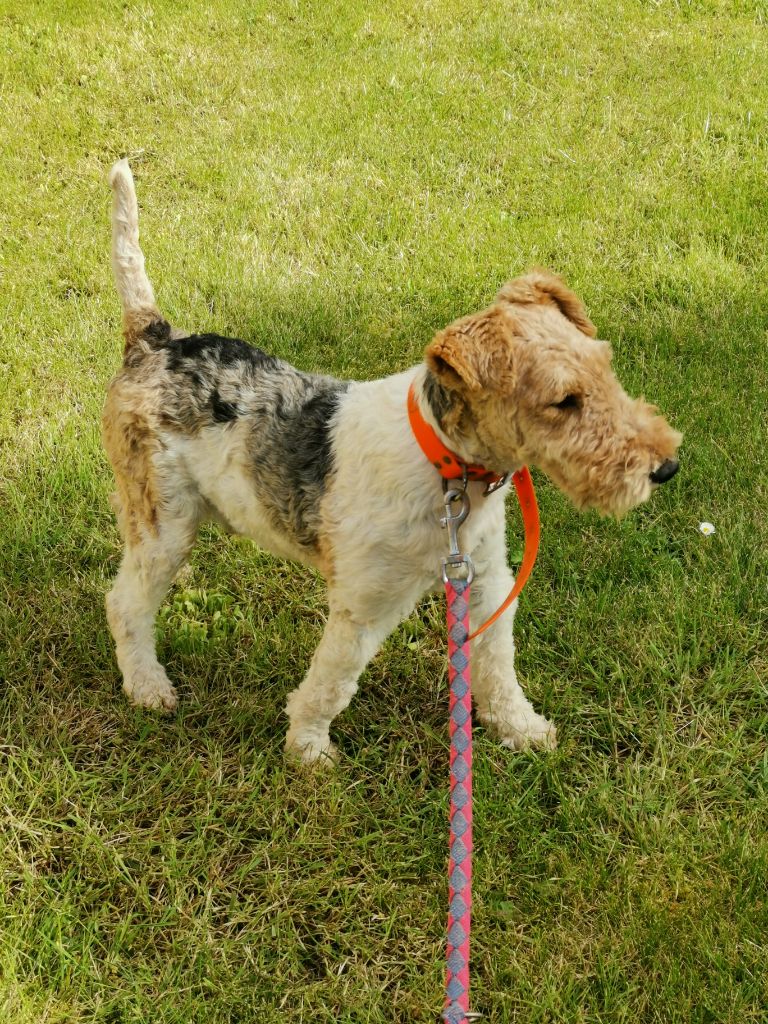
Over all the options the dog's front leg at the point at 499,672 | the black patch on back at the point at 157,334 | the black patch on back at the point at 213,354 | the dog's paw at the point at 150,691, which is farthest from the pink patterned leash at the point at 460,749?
the dog's paw at the point at 150,691

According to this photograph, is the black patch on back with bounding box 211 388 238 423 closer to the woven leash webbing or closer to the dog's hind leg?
the dog's hind leg

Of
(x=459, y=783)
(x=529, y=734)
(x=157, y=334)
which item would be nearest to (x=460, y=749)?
(x=459, y=783)

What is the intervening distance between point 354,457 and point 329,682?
88 centimetres

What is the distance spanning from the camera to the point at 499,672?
11.8ft

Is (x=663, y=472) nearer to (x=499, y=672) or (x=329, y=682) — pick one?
(x=499, y=672)

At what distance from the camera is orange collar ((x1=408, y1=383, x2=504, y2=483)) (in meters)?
2.80

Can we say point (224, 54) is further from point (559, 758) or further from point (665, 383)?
point (559, 758)

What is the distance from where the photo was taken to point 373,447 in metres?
3.09

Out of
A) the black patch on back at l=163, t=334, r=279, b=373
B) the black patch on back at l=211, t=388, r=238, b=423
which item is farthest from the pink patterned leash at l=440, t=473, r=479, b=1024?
the black patch on back at l=163, t=334, r=279, b=373

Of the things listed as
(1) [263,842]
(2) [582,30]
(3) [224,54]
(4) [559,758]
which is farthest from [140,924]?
(2) [582,30]

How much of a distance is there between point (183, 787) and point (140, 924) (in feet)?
1.89

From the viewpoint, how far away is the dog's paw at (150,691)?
3904 millimetres

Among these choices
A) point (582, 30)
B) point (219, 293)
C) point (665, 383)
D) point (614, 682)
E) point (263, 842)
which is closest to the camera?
point (263, 842)

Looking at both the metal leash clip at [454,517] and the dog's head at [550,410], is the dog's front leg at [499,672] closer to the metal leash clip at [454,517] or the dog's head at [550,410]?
the metal leash clip at [454,517]
